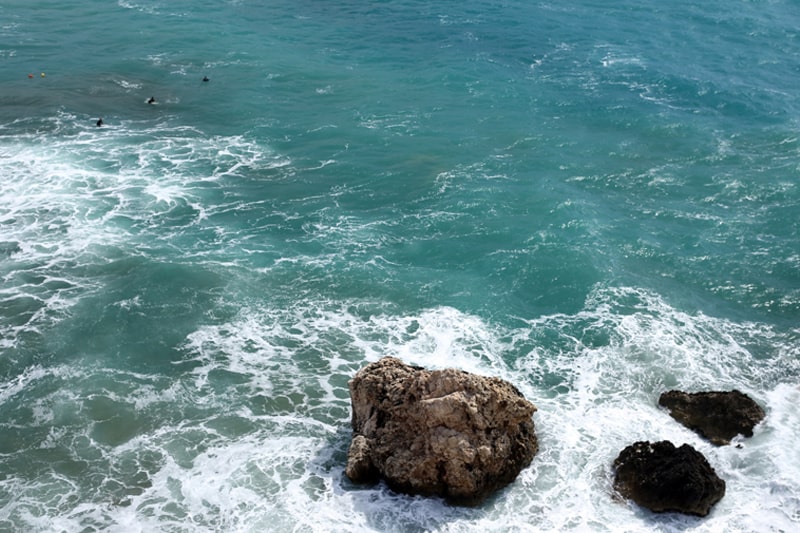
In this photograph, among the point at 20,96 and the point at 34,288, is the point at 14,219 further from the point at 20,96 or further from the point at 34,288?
the point at 20,96

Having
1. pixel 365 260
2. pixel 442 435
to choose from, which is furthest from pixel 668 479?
pixel 365 260

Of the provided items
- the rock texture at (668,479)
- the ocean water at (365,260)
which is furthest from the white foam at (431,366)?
the rock texture at (668,479)

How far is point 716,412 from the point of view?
101 feet

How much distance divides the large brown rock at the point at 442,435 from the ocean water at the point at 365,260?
76cm

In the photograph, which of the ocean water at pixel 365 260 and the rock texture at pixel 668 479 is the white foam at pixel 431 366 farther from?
the rock texture at pixel 668 479

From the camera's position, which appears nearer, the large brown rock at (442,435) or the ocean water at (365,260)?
the large brown rock at (442,435)

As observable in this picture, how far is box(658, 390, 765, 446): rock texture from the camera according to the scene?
30.2 m

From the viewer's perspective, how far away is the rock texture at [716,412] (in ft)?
99.0

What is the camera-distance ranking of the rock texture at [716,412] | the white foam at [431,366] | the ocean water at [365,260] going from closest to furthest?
the white foam at [431,366], the ocean water at [365,260], the rock texture at [716,412]

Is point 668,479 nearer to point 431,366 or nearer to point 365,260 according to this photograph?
point 431,366

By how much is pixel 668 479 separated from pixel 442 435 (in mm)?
8149

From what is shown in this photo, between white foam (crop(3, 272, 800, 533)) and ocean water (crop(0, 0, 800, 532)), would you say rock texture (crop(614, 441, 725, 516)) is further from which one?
ocean water (crop(0, 0, 800, 532))

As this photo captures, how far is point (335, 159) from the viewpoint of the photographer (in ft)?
164

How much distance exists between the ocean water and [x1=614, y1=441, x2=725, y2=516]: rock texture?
23.6 inches
